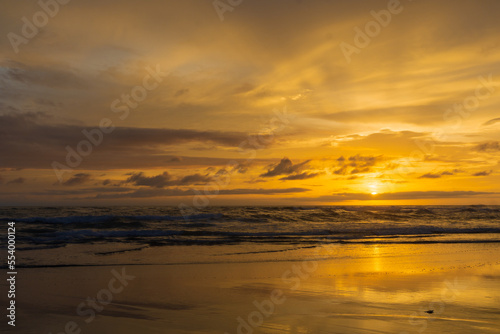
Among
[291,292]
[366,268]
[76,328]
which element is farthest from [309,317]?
[366,268]

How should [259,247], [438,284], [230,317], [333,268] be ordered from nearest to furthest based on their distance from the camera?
[230,317] < [438,284] < [333,268] < [259,247]

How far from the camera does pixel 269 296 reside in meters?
9.64

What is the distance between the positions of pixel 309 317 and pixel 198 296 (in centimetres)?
304

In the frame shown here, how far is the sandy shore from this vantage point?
24.3 feet

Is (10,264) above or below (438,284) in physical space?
above

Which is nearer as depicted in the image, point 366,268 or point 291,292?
point 291,292

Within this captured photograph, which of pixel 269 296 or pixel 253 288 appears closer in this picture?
pixel 269 296

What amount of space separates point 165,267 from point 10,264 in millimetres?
5236

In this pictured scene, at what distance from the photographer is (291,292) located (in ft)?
32.9

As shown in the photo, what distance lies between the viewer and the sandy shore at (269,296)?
7406 millimetres

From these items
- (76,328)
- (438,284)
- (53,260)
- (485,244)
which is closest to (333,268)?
(438,284)

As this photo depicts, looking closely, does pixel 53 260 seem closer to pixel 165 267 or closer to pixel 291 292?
pixel 165 267

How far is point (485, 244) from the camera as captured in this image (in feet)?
69.4

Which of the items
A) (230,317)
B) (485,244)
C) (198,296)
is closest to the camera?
(230,317)
